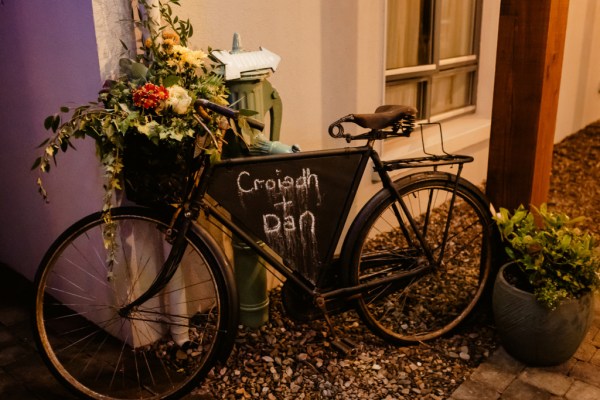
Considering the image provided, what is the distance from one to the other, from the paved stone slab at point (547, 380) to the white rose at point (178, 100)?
229 centimetres

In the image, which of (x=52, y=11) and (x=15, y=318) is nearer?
(x=52, y=11)

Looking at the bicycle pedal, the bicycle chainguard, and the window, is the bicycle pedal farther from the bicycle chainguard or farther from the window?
the window

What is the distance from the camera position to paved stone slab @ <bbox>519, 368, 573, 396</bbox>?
310cm

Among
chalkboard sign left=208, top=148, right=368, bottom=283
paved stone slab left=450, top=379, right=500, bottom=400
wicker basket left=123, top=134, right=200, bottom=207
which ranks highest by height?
wicker basket left=123, top=134, right=200, bottom=207

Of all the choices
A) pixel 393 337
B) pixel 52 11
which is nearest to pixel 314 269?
pixel 393 337

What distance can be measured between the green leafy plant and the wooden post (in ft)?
1.09

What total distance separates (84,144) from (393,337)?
213 centimetres

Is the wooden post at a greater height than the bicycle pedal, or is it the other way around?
the wooden post

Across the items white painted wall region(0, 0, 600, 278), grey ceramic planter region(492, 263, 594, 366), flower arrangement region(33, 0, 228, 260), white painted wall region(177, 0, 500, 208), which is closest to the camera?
flower arrangement region(33, 0, 228, 260)

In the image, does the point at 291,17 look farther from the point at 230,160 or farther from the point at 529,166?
the point at 529,166

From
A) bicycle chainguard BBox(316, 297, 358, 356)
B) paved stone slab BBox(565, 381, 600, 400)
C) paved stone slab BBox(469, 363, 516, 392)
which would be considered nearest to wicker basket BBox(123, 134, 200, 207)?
bicycle chainguard BBox(316, 297, 358, 356)

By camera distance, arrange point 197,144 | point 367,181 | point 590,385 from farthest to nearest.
→ point 367,181 < point 590,385 < point 197,144

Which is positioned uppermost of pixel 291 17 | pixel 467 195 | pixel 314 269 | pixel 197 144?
pixel 291 17

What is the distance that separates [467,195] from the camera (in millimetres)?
3531
